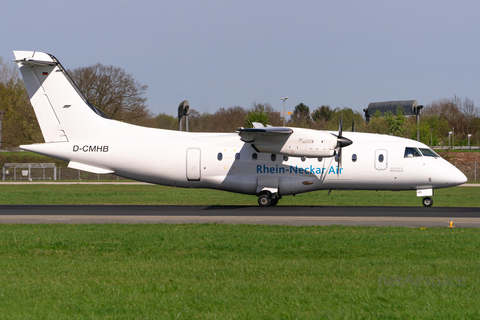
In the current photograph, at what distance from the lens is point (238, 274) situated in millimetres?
8898

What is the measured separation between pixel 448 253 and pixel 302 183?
12.4m

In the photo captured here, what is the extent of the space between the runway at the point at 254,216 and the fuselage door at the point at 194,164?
2.79 m

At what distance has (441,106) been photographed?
13350 cm

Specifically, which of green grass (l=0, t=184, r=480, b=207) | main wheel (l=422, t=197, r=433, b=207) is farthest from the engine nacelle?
main wheel (l=422, t=197, r=433, b=207)

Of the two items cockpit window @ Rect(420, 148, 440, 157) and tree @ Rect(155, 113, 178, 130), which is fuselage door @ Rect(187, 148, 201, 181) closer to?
cockpit window @ Rect(420, 148, 440, 157)

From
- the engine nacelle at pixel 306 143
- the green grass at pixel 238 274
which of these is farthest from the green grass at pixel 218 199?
the green grass at pixel 238 274

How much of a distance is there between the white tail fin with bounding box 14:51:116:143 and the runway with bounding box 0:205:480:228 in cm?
414

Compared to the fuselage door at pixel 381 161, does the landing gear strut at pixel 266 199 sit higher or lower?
lower

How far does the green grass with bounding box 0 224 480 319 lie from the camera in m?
6.79

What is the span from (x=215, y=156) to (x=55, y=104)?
8.73 m

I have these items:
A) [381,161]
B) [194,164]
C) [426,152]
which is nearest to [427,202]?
[426,152]

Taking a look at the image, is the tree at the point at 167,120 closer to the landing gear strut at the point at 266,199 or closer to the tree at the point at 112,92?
the tree at the point at 112,92

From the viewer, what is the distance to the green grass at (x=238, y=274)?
6.79 m

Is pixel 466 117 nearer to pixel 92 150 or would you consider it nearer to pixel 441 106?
pixel 441 106
